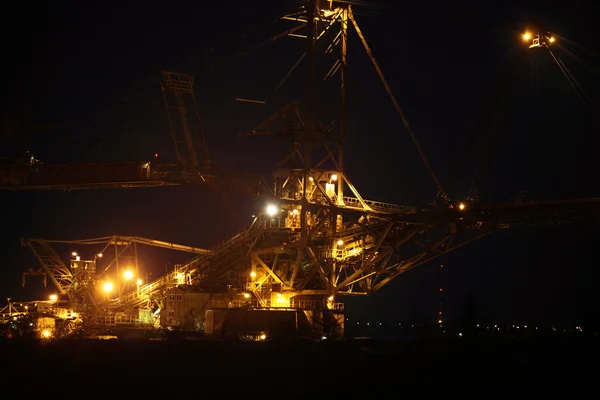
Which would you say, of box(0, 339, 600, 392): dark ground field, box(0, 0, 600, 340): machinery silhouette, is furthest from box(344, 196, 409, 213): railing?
box(0, 339, 600, 392): dark ground field

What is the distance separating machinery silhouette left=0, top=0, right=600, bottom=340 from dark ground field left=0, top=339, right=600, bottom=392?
1124cm

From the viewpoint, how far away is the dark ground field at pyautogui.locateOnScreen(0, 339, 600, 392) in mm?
41844

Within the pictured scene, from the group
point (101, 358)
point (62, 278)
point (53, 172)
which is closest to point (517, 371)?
point (101, 358)

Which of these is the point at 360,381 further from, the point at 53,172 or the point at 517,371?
the point at 53,172

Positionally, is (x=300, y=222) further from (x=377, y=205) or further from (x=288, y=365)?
(x=288, y=365)

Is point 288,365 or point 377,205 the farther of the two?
point 377,205

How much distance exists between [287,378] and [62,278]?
178 ft

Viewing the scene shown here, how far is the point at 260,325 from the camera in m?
59.2

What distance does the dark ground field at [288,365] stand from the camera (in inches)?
1647

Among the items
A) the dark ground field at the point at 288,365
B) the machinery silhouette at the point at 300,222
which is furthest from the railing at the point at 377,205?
the dark ground field at the point at 288,365

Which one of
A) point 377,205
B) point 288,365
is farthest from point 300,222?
point 288,365

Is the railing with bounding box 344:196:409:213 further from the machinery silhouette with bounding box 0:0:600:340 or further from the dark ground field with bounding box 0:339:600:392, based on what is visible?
the dark ground field with bounding box 0:339:600:392

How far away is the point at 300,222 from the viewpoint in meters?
69.8

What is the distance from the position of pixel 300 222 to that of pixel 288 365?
2556 centimetres
